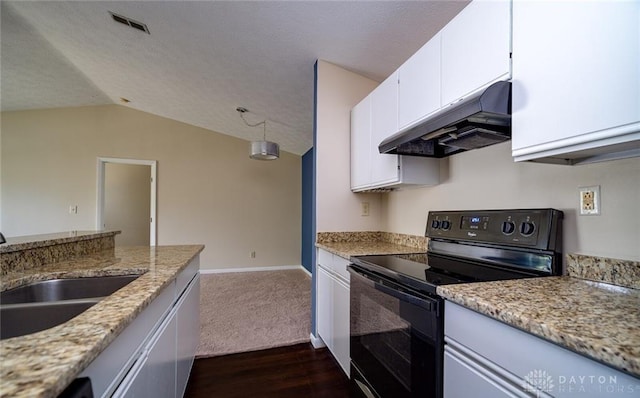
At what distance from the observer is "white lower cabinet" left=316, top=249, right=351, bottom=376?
1.81 metres

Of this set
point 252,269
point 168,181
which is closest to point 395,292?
point 252,269

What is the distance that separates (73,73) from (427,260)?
4.77 m

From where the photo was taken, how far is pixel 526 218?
4.04ft

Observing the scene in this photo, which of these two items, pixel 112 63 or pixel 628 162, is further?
pixel 112 63

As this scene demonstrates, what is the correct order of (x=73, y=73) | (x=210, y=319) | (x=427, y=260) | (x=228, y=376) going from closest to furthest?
(x=427, y=260) → (x=228, y=376) → (x=210, y=319) → (x=73, y=73)

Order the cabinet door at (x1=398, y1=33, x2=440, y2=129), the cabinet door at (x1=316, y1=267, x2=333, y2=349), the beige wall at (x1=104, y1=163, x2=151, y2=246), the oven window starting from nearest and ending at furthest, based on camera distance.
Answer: the oven window < the cabinet door at (x1=398, y1=33, x2=440, y2=129) < the cabinet door at (x1=316, y1=267, x2=333, y2=349) < the beige wall at (x1=104, y1=163, x2=151, y2=246)

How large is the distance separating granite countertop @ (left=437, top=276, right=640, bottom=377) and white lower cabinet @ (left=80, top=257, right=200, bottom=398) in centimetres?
103

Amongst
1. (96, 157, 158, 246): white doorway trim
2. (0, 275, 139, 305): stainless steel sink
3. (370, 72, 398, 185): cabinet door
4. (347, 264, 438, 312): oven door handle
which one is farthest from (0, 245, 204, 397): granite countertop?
(96, 157, 158, 246): white doorway trim

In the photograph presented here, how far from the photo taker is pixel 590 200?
106cm

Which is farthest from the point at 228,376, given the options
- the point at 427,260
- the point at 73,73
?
the point at 73,73

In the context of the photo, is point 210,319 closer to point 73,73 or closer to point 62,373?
point 62,373

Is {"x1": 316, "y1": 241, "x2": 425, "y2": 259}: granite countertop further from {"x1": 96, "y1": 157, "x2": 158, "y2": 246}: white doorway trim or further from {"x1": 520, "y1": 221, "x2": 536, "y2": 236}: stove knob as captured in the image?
{"x1": 96, "y1": 157, "x2": 158, "y2": 246}: white doorway trim

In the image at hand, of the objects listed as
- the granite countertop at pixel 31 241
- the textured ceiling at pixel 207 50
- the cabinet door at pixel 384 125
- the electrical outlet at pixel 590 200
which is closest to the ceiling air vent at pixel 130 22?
the textured ceiling at pixel 207 50

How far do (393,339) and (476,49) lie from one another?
137 cm
